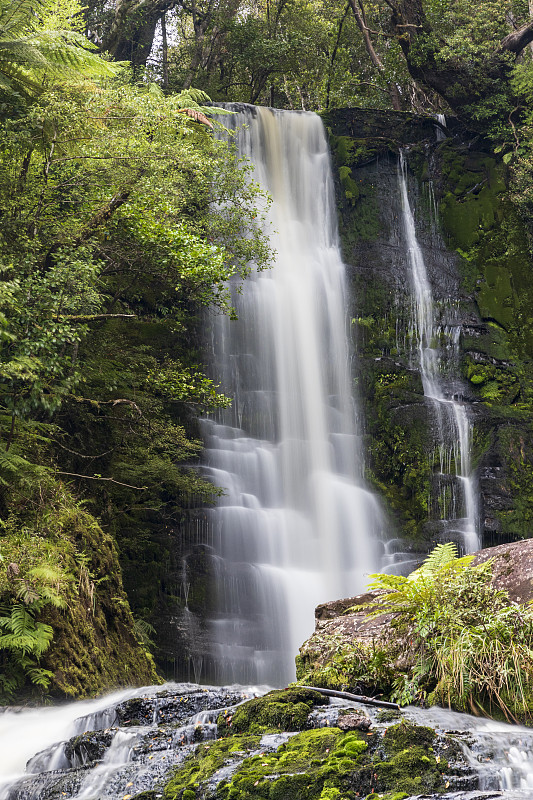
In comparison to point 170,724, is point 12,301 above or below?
above

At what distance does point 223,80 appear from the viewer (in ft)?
73.6

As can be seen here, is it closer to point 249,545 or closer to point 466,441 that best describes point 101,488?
point 249,545

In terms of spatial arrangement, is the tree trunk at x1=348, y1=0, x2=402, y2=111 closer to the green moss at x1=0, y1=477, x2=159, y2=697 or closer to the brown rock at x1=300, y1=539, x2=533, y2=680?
the green moss at x1=0, y1=477, x2=159, y2=697

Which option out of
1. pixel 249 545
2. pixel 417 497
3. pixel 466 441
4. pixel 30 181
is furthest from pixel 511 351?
pixel 30 181

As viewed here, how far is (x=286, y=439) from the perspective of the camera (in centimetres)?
1443

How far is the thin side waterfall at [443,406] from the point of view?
14391 millimetres

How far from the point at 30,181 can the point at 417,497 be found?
10015mm

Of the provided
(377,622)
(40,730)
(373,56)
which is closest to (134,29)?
(373,56)

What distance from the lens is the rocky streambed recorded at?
11.7ft

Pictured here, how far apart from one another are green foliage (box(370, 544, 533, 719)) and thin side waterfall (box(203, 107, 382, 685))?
691cm

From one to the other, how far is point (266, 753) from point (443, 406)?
40.4ft

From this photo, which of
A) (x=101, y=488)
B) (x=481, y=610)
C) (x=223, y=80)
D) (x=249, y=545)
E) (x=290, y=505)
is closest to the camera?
(x=481, y=610)

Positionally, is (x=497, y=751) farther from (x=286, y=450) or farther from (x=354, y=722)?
(x=286, y=450)

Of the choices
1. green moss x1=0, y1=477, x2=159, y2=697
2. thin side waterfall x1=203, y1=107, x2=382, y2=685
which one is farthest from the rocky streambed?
thin side waterfall x1=203, y1=107, x2=382, y2=685
